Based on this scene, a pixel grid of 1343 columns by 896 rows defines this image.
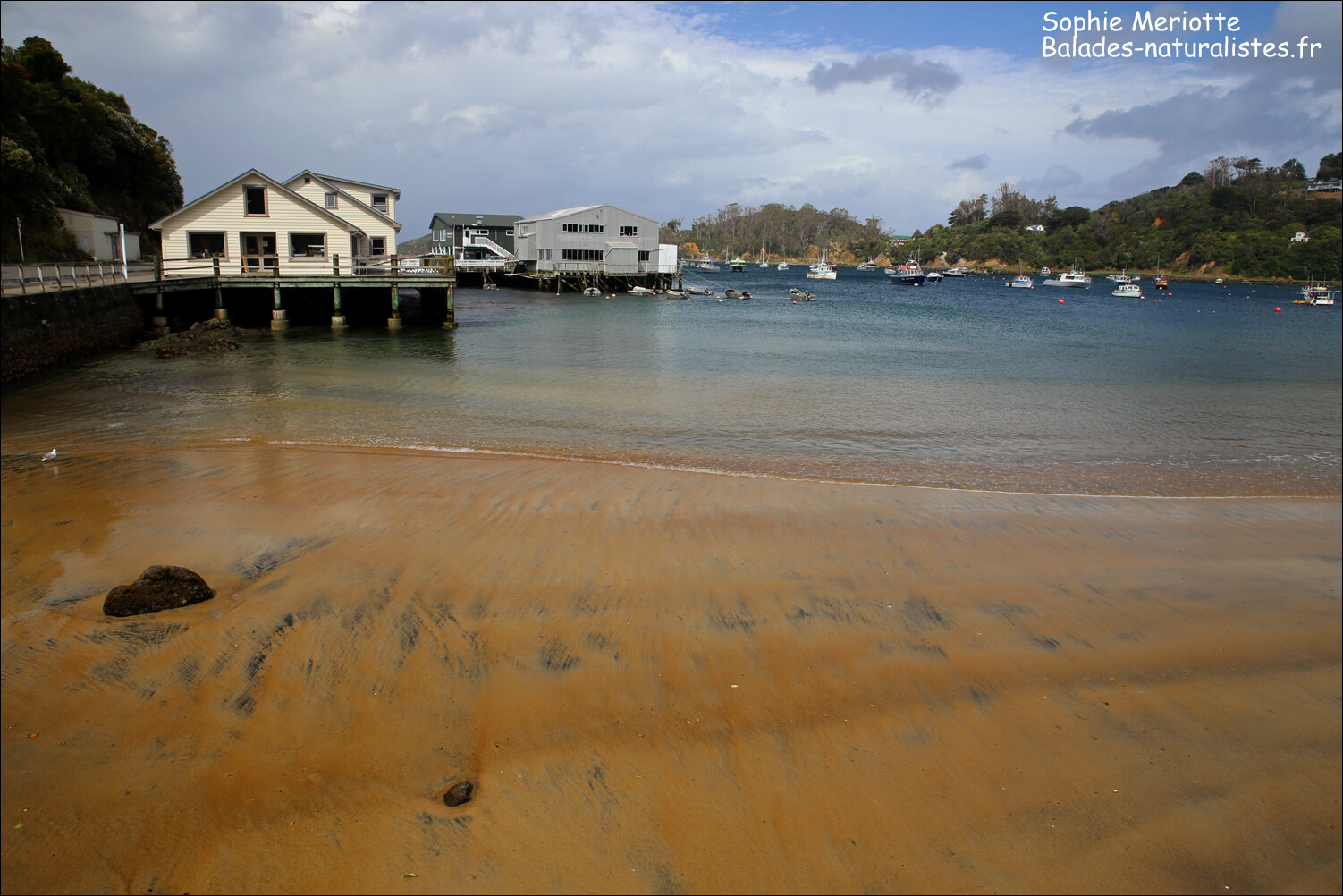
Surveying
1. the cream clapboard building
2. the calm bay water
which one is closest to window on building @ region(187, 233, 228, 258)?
the cream clapboard building

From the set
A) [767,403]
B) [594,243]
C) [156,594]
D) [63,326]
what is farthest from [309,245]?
[594,243]

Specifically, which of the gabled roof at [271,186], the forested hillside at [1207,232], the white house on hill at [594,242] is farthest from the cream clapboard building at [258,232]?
the forested hillside at [1207,232]

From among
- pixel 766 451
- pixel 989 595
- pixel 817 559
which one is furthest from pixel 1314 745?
pixel 766 451

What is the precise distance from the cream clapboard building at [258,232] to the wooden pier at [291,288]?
187 mm

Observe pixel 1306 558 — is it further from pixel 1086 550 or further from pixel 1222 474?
pixel 1222 474

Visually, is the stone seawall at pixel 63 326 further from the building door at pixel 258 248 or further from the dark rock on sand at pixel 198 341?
the building door at pixel 258 248

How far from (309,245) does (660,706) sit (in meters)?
38.4

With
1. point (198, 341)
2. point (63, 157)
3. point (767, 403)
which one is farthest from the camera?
point (63, 157)

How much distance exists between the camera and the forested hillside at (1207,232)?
13450cm

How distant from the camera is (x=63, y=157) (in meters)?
39.3

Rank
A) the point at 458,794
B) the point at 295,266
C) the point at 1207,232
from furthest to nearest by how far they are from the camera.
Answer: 1. the point at 1207,232
2. the point at 295,266
3. the point at 458,794

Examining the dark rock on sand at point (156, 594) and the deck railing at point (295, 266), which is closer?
the dark rock on sand at point (156, 594)

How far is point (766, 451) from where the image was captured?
14.0 meters

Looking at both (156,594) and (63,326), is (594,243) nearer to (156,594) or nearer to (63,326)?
(63,326)
